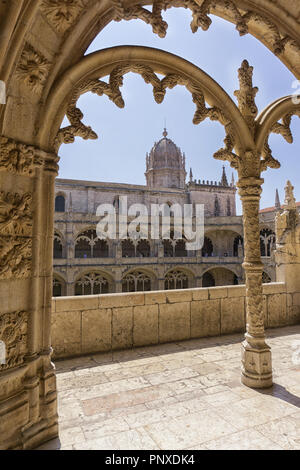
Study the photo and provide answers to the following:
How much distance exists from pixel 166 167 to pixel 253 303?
102 ft

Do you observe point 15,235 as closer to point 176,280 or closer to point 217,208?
point 176,280

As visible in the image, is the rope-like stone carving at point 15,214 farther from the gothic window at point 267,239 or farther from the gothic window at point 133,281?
the gothic window at point 267,239

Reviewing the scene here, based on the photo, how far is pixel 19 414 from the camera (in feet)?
6.06

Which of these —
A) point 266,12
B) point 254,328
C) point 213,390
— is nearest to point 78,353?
point 213,390

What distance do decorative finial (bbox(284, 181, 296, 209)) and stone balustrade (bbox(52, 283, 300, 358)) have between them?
5.99ft

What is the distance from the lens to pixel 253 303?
3021mm

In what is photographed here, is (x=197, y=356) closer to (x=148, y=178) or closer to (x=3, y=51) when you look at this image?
(x=3, y=51)

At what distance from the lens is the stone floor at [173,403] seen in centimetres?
197

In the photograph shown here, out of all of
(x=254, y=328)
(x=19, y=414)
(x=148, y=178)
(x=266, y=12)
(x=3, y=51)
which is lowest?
(x=19, y=414)

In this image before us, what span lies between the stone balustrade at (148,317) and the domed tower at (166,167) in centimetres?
2844

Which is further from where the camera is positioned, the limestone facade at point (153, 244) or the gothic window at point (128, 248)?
the gothic window at point (128, 248)

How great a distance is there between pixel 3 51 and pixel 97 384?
2.98 meters

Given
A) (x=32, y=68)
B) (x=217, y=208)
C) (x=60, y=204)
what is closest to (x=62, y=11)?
(x=32, y=68)

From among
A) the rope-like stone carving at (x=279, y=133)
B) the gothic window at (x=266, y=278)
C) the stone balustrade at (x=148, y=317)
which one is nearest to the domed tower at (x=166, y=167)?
the gothic window at (x=266, y=278)
